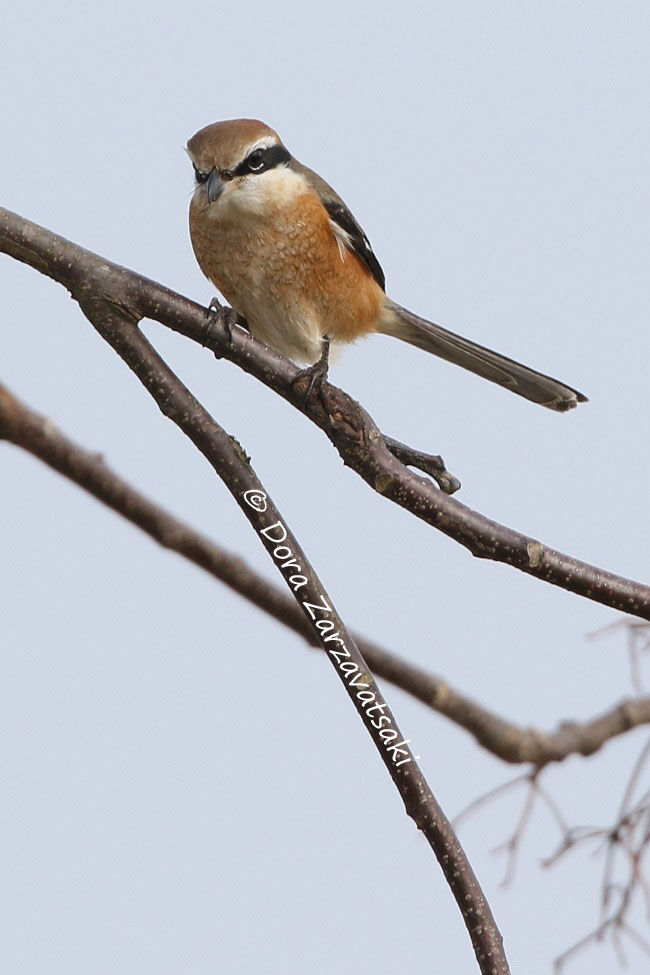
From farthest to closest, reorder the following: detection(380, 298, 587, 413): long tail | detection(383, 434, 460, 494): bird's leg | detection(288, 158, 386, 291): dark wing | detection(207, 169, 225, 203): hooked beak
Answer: detection(380, 298, 587, 413): long tail
detection(288, 158, 386, 291): dark wing
detection(207, 169, 225, 203): hooked beak
detection(383, 434, 460, 494): bird's leg

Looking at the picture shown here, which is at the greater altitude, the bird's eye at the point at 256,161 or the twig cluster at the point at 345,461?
the bird's eye at the point at 256,161

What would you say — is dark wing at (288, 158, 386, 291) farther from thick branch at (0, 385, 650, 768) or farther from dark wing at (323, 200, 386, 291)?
thick branch at (0, 385, 650, 768)

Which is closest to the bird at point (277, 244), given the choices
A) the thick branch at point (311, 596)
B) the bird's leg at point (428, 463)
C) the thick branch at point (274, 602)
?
the thick branch at point (274, 602)

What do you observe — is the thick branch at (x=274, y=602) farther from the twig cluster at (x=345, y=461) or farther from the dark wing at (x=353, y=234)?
the dark wing at (x=353, y=234)

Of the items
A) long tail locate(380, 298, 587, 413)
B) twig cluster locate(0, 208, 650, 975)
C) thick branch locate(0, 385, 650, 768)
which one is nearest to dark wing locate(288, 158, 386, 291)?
long tail locate(380, 298, 587, 413)

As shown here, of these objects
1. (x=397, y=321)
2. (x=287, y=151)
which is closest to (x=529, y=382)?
(x=397, y=321)

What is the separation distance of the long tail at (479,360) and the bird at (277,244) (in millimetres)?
28

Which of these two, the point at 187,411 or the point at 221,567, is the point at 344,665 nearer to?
the point at 187,411

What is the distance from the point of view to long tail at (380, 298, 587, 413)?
3.50m

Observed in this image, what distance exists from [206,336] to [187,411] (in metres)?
0.11

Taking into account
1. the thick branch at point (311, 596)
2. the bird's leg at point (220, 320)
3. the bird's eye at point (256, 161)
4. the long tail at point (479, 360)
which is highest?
the bird's eye at point (256, 161)

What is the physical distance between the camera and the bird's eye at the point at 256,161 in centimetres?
302

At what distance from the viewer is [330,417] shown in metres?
1.73

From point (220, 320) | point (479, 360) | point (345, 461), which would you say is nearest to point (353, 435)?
point (345, 461)
